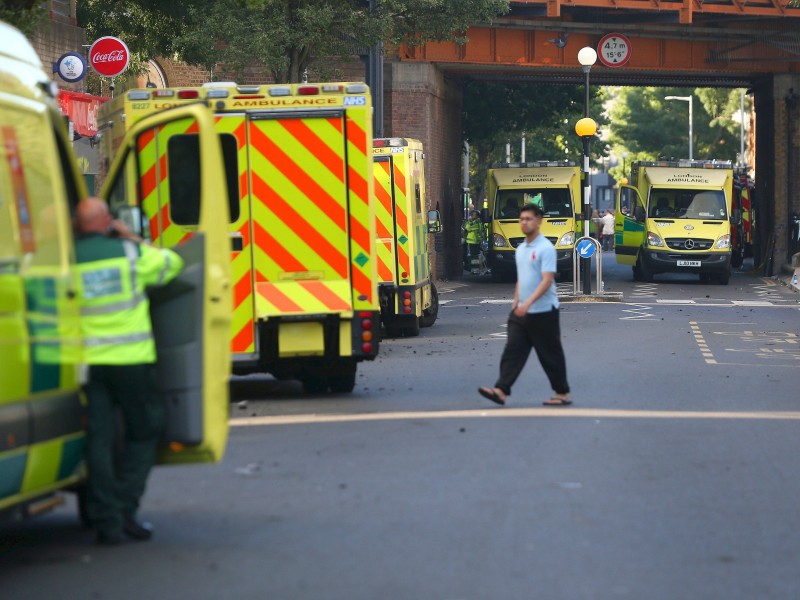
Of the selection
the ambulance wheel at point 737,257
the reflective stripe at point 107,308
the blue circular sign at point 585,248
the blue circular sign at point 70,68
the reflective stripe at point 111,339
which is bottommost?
the ambulance wheel at point 737,257

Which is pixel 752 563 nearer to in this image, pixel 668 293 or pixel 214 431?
pixel 214 431

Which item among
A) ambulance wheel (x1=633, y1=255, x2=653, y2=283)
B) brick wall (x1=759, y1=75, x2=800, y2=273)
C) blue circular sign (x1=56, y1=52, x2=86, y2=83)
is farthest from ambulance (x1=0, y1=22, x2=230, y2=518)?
brick wall (x1=759, y1=75, x2=800, y2=273)

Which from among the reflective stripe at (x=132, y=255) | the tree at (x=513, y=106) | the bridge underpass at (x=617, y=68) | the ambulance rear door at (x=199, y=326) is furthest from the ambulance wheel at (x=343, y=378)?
the tree at (x=513, y=106)

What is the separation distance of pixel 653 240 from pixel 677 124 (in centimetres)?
5972

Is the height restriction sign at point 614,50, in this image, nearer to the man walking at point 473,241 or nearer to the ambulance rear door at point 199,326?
Result: the man walking at point 473,241

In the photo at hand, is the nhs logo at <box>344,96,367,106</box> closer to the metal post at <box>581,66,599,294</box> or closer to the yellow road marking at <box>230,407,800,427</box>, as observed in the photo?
the yellow road marking at <box>230,407,800,427</box>

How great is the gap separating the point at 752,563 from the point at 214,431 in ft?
8.25

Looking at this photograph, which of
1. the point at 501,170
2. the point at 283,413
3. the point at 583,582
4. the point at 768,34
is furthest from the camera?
the point at 768,34

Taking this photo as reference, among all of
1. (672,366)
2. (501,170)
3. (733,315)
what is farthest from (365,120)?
(501,170)

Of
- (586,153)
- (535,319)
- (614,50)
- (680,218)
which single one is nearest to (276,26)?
(586,153)

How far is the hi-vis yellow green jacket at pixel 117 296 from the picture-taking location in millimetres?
7047

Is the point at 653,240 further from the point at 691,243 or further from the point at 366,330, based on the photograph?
the point at 366,330

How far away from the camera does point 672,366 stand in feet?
55.4

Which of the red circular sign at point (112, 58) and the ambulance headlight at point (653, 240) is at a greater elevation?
Answer: the red circular sign at point (112, 58)
